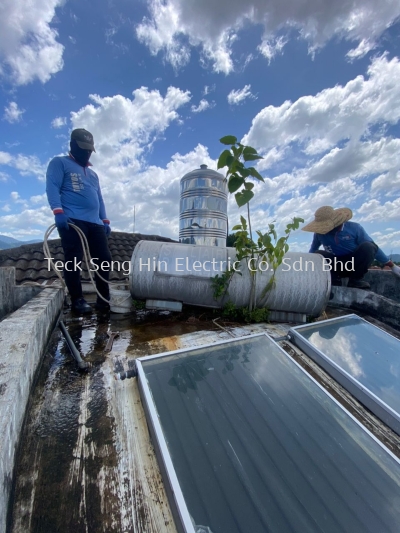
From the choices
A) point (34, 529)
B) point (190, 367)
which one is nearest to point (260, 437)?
point (190, 367)

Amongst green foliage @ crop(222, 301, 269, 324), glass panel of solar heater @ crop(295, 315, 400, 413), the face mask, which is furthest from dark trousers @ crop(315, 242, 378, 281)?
the face mask

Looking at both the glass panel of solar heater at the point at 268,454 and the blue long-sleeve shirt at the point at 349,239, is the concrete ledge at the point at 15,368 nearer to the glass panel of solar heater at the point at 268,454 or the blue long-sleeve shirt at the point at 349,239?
the glass panel of solar heater at the point at 268,454

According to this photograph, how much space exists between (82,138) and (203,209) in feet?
7.97

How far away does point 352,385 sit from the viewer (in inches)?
67.4

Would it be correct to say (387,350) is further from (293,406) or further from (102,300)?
(102,300)

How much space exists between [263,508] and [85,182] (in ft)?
11.7

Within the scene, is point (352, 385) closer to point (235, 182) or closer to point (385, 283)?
point (235, 182)

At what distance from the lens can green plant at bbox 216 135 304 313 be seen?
2713mm

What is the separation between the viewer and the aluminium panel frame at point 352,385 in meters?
1.49

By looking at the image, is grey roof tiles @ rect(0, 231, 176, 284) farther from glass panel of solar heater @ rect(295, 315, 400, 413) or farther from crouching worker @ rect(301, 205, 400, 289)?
crouching worker @ rect(301, 205, 400, 289)

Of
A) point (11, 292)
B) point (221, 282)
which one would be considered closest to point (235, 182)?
point (221, 282)

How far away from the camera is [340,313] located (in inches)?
156

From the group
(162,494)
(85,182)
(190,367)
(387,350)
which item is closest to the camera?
(162,494)

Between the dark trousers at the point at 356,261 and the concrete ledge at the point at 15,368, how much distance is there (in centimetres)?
461
